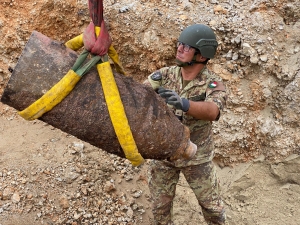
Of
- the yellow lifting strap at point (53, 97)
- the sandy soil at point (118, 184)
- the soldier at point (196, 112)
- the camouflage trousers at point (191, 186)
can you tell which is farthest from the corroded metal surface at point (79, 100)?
the sandy soil at point (118, 184)

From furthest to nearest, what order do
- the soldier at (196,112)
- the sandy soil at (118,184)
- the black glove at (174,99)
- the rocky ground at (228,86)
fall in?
1. the rocky ground at (228,86)
2. the sandy soil at (118,184)
3. the soldier at (196,112)
4. the black glove at (174,99)

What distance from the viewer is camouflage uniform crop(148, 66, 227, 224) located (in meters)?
2.85

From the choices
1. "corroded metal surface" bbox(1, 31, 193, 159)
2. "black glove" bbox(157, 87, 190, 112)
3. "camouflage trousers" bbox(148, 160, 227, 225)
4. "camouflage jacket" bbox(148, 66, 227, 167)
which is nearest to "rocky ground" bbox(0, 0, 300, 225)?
"camouflage trousers" bbox(148, 160, 227, 225)

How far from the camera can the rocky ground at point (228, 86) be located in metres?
4.29

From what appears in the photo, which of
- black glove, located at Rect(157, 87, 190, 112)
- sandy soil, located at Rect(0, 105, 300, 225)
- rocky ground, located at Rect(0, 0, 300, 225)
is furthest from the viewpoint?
rocky ground, located at Rect(0, 0, 300, 225)

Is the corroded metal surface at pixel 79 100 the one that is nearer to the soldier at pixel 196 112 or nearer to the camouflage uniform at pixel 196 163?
the soldier at pixel 196 112

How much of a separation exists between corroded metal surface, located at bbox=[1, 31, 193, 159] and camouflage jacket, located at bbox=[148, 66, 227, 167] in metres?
0.89

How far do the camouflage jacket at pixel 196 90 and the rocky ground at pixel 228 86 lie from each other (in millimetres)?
1402

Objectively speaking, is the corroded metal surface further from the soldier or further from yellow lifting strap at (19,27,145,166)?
the soldier

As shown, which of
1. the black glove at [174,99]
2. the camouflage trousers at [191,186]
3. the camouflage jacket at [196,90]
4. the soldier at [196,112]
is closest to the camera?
the black glove at [174,99]

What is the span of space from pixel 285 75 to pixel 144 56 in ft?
5.74

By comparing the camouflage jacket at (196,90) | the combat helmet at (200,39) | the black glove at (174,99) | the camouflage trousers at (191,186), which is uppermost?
the combat helmet at (200,39)

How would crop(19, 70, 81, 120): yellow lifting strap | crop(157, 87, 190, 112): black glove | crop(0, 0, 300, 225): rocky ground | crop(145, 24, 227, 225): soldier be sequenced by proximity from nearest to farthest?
crop(19, 70, 81, 120): yellow lifting strap → crop(157, 87, 190, 112): black glove → crop(145, 24, 227, 225): soldier → crop(0, 0, 300, 225): rocky ground

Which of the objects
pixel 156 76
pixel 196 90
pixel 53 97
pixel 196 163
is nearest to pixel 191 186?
pixel 196 163
